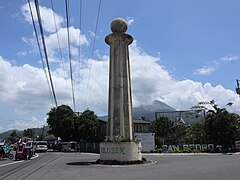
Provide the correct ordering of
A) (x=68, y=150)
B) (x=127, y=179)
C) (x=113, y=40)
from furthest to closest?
(x=68, y=150) → (x=113, y=40) → (x=127, y=179)

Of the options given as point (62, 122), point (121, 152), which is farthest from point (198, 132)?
point (121, 152)

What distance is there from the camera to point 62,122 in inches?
2367

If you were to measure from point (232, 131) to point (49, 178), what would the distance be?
112 ft

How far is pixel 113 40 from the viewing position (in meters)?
26.8

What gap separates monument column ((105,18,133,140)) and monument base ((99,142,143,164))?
4.47 feet

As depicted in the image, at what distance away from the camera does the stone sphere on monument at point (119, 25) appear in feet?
88.9

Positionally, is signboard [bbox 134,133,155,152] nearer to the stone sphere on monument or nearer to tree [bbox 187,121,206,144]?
tree [bbox 187,121,206,144]

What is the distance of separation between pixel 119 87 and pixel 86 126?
36729mm

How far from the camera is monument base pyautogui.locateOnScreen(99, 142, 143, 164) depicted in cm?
A: 2283

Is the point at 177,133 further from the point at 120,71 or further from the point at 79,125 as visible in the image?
the point at 120,71

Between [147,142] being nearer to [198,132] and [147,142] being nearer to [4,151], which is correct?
[198,132]

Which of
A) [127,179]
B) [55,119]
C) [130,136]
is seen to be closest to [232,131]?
[130,136]

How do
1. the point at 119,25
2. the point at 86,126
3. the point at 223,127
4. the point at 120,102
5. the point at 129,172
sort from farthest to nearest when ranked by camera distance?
the point at 86,126 < the point at 223,127 < the point at 119,25 < the point at 120,102 < the point at 129,172

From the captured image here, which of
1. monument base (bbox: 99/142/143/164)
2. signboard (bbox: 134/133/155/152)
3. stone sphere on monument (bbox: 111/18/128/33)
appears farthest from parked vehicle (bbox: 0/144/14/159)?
signboard (bbox: 134/133/155/152)
